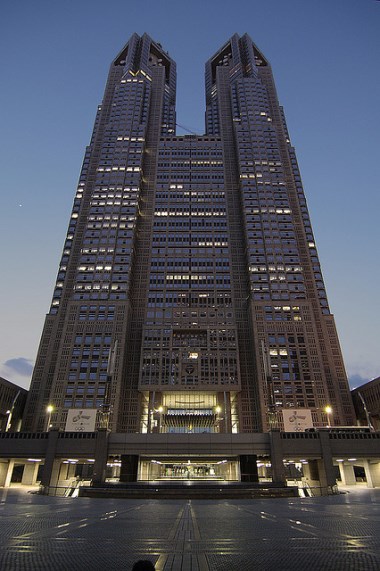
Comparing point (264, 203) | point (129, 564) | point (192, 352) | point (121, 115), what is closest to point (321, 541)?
point (129, 564)

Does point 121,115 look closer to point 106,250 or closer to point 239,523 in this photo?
point 106,250

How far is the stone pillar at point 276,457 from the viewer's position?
5825 centimetres

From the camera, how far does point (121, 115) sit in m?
158

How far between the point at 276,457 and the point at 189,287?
69.1 metres

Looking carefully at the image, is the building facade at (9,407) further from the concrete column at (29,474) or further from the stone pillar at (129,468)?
the stone pillar at (129,468)

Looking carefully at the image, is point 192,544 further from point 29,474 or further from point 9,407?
point 9,407

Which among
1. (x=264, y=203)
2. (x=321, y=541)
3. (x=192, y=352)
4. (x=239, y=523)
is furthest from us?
(x=264, y=203)

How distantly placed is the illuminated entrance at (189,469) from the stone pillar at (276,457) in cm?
2158

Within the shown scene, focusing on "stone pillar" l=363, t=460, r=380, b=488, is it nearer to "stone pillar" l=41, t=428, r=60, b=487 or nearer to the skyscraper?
the skyscraper

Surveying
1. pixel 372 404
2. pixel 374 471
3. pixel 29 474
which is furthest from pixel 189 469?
pixel 372 404

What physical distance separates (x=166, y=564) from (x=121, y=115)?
6769 inches

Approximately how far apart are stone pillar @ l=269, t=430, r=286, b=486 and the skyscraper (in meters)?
3.53

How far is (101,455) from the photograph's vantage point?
61.0 m

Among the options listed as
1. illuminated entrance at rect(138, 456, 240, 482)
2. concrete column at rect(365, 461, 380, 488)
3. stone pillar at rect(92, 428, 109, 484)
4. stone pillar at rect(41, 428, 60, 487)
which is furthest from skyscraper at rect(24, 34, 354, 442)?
concrete column at rect(365, 461, 380, 488)
